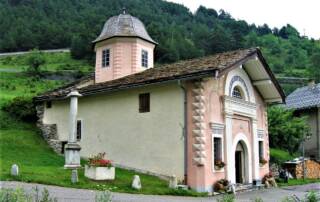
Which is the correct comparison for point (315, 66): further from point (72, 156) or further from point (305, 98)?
point (72, 156)

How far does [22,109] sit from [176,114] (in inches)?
470

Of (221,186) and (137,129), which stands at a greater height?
(137,129)

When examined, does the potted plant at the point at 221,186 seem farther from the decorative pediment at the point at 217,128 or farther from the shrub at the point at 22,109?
the shrub at the point at 22,109

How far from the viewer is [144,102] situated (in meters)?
21.5

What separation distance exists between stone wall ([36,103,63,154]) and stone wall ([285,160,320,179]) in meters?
14.6

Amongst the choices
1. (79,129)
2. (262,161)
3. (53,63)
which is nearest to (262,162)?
(262,161)

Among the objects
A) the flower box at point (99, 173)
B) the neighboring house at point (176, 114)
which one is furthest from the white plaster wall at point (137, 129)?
the flower box at point (99, 173)

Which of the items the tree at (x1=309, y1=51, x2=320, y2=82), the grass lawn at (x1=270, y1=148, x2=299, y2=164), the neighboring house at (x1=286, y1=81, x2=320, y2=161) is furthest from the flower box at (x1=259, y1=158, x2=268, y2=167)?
the tree at (x1=309, y1=51, x2=320, y2=82)

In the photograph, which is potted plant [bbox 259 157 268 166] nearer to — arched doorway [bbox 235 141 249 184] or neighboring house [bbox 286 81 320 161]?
arched doorway [bbox 235 141 249 184]

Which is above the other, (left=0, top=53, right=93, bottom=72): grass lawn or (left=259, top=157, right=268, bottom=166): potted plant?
(left=0, top=53, right=93, bottom=72): grass lawn

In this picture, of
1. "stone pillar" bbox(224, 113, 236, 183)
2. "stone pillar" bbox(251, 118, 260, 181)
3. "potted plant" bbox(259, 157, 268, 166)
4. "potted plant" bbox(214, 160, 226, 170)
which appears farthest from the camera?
"potted plant" bbox(259, 157, 268, 166)

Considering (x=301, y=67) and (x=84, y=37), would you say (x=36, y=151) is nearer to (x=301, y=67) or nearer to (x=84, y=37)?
(x=84, y=37)

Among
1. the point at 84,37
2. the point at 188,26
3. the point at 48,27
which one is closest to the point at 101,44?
the point at 84,37

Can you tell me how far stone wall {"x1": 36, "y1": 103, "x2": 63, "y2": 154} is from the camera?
25739mm
